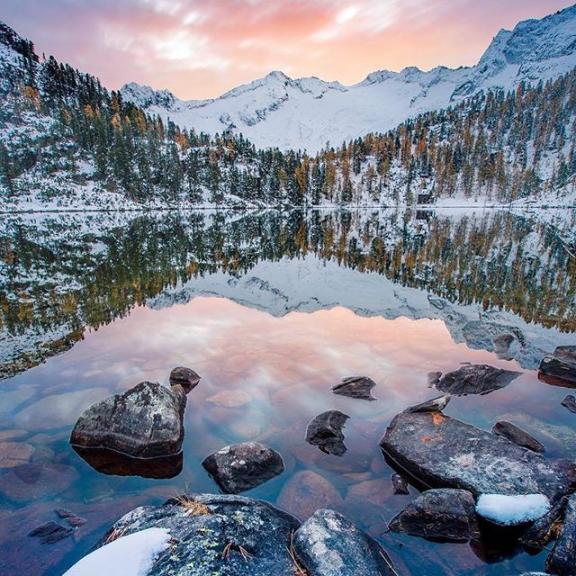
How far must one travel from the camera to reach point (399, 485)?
22.7 feet

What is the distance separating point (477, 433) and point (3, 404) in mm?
11653

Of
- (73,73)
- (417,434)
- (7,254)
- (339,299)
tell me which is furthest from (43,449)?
(73,73)

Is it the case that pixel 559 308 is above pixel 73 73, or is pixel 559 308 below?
below

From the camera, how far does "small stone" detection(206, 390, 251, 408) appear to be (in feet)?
32.3

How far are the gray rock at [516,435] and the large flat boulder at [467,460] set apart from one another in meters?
0.72

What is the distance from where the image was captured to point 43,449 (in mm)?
7867

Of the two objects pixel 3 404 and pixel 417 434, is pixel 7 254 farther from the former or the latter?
pixel 417 434

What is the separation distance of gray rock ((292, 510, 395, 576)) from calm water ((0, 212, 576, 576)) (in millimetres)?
1016

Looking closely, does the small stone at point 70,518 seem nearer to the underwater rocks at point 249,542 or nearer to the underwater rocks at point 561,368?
the underwater rocks at point 249,542

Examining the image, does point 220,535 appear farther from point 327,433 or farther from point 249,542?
point 327,433

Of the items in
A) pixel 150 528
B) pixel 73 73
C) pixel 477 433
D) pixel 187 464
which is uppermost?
pixel 73 73

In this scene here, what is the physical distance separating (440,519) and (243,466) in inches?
138

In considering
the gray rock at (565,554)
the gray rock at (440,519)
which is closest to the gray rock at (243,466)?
the gray rock at (440,519)

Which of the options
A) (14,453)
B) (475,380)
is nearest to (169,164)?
(14,453)
